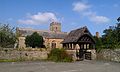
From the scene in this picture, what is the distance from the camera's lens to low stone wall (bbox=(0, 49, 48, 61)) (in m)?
32.5

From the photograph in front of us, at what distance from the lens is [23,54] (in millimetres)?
33438

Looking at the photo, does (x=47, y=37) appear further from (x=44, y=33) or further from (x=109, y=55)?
(x=109, y=55)

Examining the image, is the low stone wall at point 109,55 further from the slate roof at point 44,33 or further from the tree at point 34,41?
the slate roof at point 44,33

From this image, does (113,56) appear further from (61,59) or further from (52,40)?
(52,40)

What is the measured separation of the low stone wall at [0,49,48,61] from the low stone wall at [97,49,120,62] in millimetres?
8977

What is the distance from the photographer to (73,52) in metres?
36.0

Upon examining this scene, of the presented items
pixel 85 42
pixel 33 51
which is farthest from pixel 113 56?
pixel 33 51

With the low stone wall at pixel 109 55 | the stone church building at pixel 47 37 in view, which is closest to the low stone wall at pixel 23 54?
the low stone wall at pixel 109 55

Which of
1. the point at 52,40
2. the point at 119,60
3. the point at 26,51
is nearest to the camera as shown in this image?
the point at 119,60

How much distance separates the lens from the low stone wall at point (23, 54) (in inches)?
1280

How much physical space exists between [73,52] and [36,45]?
26.0 metres

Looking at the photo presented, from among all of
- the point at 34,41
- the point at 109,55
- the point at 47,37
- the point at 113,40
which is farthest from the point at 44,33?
the point at 109,55

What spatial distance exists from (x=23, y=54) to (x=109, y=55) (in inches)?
522

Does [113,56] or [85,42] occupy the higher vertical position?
[85,42]
